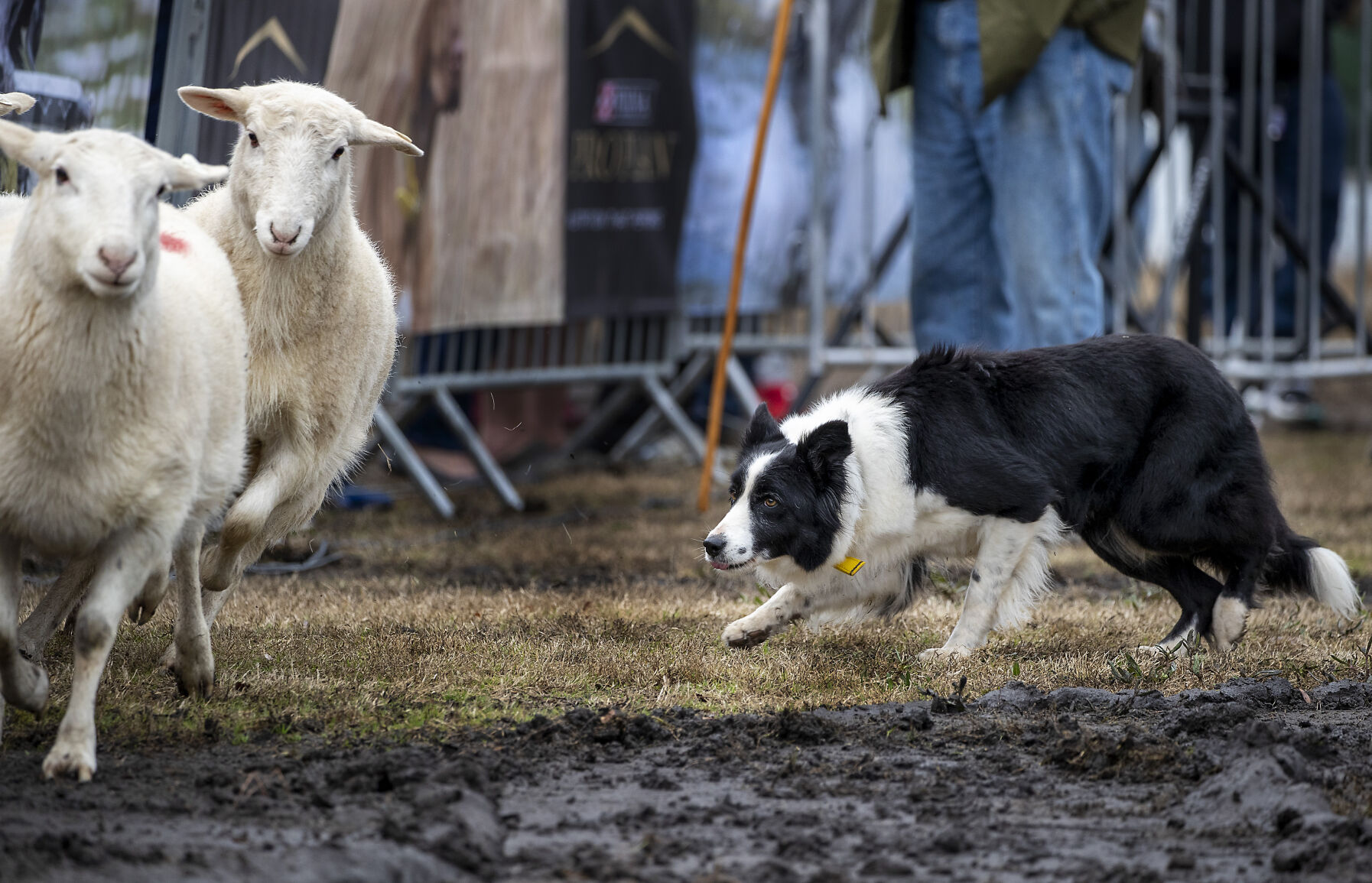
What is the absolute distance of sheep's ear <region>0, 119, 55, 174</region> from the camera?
10.2 feet

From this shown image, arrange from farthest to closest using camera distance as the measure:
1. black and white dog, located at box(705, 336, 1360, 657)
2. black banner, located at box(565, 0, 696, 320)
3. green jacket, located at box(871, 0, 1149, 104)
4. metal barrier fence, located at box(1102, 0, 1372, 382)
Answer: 1. metal barrier fence, located at box(1102, 0, 1372, 382)
2. black banner, located at box(565, 0, 696, 320)
3. green jacket, located at box(871, 0, 1149, 104)
4. black and white dog, located at box(705, 336, 1360, 657)

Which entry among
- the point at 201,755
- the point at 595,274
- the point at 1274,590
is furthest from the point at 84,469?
the point at 595,274

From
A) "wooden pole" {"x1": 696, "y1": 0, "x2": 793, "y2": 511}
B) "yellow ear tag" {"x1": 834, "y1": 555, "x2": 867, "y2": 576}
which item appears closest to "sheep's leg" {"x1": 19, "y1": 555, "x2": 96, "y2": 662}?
"yellow ear tag" {"x1": 834, "y1": 555, "x2": 867, "y2": 576}

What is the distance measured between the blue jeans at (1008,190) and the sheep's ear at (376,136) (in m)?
3.03

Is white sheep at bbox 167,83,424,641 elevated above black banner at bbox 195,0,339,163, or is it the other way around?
black banner at bbox 195,0,339,163

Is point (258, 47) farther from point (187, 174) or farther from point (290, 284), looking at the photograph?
point (187, 174)

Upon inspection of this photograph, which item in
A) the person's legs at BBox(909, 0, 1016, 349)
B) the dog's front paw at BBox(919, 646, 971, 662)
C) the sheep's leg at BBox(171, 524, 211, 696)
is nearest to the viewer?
the sheep's leg at BBox(171, 524, 211, 696)

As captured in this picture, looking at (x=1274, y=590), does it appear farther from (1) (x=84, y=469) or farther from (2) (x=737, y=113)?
(2) (x=737, y=113)

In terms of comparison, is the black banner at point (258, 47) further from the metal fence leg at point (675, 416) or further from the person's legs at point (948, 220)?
the metal fence leg at point (675, 416)

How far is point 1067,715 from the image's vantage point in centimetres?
370

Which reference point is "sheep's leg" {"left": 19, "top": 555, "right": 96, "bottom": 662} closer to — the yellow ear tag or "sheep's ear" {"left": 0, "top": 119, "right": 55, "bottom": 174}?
"sheep's ear" {"left": 0, "top": 119, "right": 55, "bottom": 174}

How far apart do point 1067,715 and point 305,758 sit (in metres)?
1.85

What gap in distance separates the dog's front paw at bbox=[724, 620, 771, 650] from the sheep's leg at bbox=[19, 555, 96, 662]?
1.88 meters

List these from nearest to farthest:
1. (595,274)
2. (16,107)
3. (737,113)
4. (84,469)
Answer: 1. (84,469)
2. (16,107)
3. (595,274)
4. (737,113)
